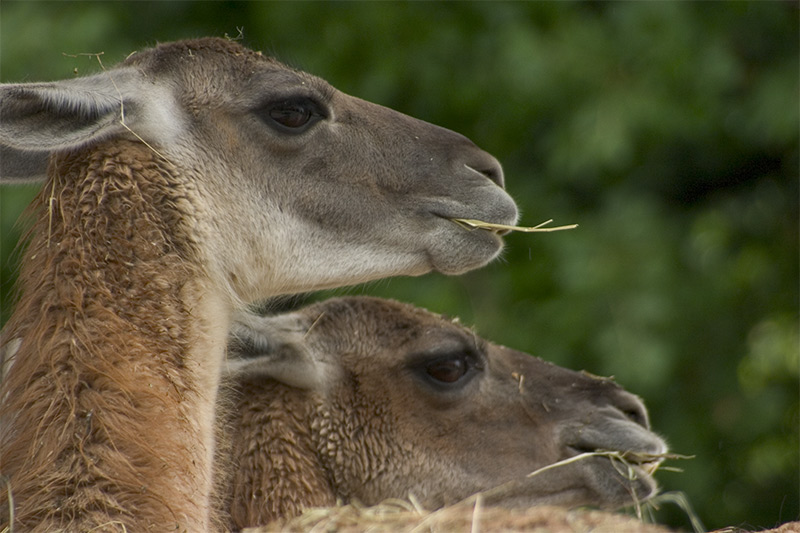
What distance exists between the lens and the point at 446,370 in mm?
4688

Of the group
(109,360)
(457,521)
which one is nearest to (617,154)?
(457,521)

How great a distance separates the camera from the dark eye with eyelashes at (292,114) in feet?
13.2

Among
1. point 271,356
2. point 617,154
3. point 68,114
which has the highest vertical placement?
point 68,114

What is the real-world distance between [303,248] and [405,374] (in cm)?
94

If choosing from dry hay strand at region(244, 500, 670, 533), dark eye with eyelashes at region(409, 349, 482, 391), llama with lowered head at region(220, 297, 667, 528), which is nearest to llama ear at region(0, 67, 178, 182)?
llama with lowered head at region(220, 297, 667, 528)

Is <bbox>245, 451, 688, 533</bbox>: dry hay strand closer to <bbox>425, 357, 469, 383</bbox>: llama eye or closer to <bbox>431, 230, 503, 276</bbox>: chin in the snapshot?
<bbox>425, 357, 469, 383</bbox>: llama eye

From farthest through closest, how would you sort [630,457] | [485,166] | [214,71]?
[630,457], [485,166], [214,71]

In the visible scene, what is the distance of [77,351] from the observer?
3.15 meters

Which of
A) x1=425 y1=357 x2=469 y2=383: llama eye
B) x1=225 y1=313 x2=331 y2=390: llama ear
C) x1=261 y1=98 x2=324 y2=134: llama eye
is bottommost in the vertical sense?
x1=425 y1=357 x2=469 y2=383: llama eye

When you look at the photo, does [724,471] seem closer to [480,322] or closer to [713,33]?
[480,322]

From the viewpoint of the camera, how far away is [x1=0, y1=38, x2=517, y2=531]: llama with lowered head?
304 centimetres

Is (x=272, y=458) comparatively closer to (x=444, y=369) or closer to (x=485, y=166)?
(x=444, y=369)

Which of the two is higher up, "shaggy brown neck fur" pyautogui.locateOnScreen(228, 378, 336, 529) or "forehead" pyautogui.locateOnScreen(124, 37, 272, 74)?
"forehead" pyautogui.locateOnScreen(124, 37, 272, 74)

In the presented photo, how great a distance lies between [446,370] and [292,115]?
1.37 metres
